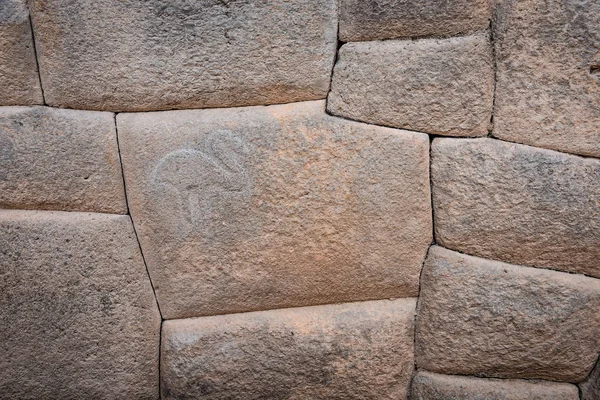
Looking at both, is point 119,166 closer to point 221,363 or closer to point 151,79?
point 151,79

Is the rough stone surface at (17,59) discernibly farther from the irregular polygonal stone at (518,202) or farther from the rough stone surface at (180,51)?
the irregular polygonal stone at (518,202)

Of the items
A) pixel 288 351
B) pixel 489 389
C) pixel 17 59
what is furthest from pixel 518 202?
pixel 17 59

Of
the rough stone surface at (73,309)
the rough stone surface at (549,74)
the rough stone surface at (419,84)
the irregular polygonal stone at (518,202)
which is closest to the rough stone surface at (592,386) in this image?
the irregular polygonal stone at (518,202)

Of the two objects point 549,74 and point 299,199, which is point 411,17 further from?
point 299,199

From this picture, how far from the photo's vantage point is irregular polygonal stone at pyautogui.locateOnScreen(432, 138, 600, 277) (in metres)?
1.28

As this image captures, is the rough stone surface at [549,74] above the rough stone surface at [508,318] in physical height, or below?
above

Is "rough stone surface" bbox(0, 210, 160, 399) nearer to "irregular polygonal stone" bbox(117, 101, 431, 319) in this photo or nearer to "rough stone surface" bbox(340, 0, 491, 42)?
"irregular polygonal stone" bbox(117, 101, 431, 319)

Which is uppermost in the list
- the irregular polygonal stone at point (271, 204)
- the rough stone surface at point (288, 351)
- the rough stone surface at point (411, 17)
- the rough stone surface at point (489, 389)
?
the rough stone surface at point (411, 17)

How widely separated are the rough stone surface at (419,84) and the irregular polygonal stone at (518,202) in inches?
2.4

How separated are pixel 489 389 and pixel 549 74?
0.75 metres

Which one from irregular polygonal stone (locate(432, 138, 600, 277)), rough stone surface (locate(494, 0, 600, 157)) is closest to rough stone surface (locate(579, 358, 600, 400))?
irregular polygonal stone (locate(432, 138, 600, 277))

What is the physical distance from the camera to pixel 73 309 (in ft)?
4.51

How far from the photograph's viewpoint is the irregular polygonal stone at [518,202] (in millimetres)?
1280

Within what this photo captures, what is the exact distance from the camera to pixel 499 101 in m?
1.29
